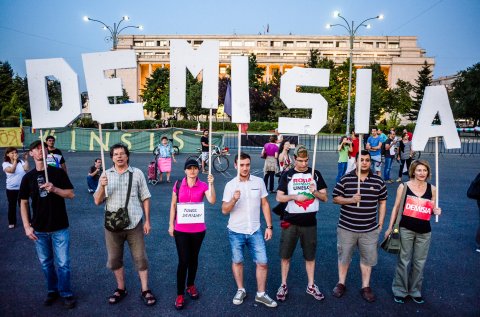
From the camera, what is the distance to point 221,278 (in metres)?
5.01

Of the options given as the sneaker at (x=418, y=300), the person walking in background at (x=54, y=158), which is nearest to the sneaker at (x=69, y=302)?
the sneaker at (x=418, y=300)

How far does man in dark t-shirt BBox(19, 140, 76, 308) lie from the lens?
416 cm

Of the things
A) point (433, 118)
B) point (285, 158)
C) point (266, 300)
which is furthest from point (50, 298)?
point (285, 158)

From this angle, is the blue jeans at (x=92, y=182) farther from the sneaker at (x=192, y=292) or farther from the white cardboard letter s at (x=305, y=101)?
the white cardboard letter s at (x=305, y=101)

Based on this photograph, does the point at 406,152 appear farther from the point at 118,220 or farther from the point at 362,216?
the point at 118,220

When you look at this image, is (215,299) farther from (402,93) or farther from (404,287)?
(402,93)

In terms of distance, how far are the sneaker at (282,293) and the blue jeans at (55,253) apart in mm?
2515

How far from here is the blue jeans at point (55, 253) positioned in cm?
420

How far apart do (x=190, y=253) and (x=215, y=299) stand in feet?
2.25

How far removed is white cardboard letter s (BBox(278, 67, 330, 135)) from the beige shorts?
4.54 ft

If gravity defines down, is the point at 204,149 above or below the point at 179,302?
above

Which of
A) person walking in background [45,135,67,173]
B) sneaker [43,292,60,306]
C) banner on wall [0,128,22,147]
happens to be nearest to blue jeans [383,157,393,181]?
person walking in background [45,135,67,173]

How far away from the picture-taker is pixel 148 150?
2044 cm

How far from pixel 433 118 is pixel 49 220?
4.85 m
